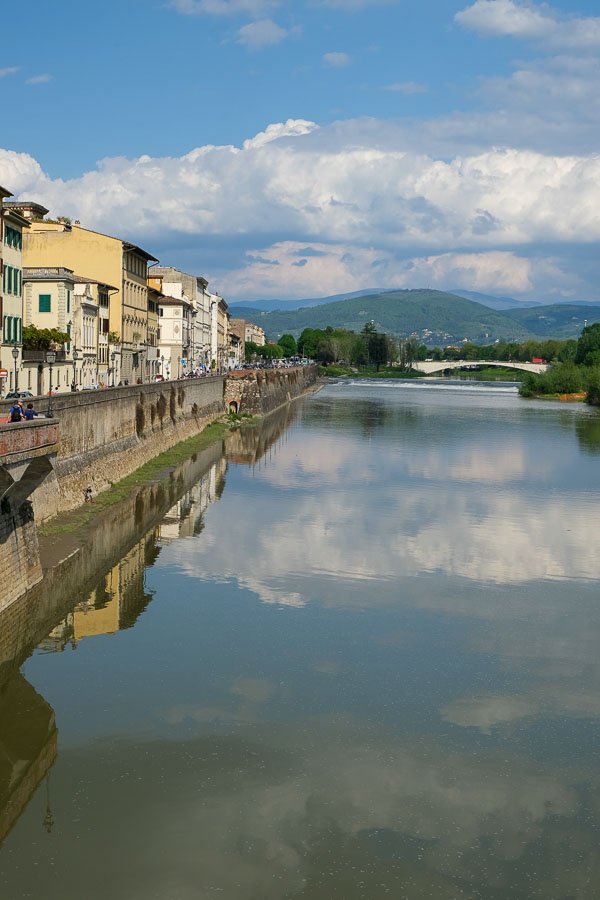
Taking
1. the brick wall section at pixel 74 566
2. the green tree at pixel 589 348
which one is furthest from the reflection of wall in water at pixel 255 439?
the green tree at pixel 589 348

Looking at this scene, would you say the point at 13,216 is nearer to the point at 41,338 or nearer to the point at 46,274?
the point at 41,338

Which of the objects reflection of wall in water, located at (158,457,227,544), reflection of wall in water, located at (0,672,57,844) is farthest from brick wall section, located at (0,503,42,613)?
reflection of wall in water, located at (158,457,227,544)

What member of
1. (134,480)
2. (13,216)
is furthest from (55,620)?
Answer: (13,216)

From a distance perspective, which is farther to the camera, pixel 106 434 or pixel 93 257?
pixel 93 257

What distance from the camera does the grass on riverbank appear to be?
32469mm

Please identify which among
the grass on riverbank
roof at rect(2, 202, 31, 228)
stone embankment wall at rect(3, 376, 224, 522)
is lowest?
the grass on riverbank

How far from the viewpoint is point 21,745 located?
57.5 feet

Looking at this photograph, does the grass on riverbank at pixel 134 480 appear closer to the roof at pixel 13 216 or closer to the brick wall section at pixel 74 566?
the brick wall section at pixel 74 566

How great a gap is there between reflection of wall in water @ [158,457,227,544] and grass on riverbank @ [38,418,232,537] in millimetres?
1920

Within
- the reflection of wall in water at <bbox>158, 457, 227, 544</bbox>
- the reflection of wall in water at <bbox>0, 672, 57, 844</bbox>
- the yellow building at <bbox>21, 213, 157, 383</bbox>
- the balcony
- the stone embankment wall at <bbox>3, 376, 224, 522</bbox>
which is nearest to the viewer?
the reflection of wall in water at <bbox>0, 672, 57, 844</bbox>

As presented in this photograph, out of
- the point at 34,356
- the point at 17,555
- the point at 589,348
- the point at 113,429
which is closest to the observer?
the point at 17,555

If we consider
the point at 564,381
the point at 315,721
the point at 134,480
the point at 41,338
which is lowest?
the point at 315,721

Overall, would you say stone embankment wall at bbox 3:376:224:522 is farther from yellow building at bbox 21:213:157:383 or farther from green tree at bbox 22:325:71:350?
yellow building at bbox 21:213:157:383

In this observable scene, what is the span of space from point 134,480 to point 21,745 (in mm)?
28305
